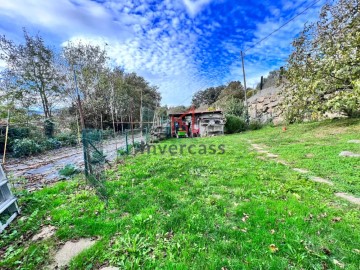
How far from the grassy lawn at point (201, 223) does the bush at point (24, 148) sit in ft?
22.3

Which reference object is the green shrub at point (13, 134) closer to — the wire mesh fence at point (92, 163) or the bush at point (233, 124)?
the wire mesh fence at point (92, 163)

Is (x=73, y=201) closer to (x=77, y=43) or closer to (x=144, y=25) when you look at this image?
(x=144, y=25)


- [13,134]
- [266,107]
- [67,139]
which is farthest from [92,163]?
[266,107]

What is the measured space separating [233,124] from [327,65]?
788cm

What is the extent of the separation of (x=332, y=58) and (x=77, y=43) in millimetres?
17294

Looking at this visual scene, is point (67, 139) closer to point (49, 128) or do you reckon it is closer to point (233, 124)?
point (49, 128)

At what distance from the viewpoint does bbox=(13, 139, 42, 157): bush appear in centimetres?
830

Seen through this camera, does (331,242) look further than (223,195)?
No

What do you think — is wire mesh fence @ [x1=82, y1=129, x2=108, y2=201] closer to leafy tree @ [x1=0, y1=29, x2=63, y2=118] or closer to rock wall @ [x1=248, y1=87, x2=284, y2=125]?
leafy tree @ [x1=0, y1=29, x2=63, y2=118]

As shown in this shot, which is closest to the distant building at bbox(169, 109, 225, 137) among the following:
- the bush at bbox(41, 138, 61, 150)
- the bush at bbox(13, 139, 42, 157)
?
the bush at bbox(41, 138, 61, 150)

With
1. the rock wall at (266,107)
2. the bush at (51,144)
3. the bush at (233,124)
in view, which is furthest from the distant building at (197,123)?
the bush at (51,144)

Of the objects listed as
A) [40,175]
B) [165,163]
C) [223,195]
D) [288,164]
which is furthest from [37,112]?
[288,164]

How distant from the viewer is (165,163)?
534 centimetres

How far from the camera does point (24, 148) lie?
332 inches
